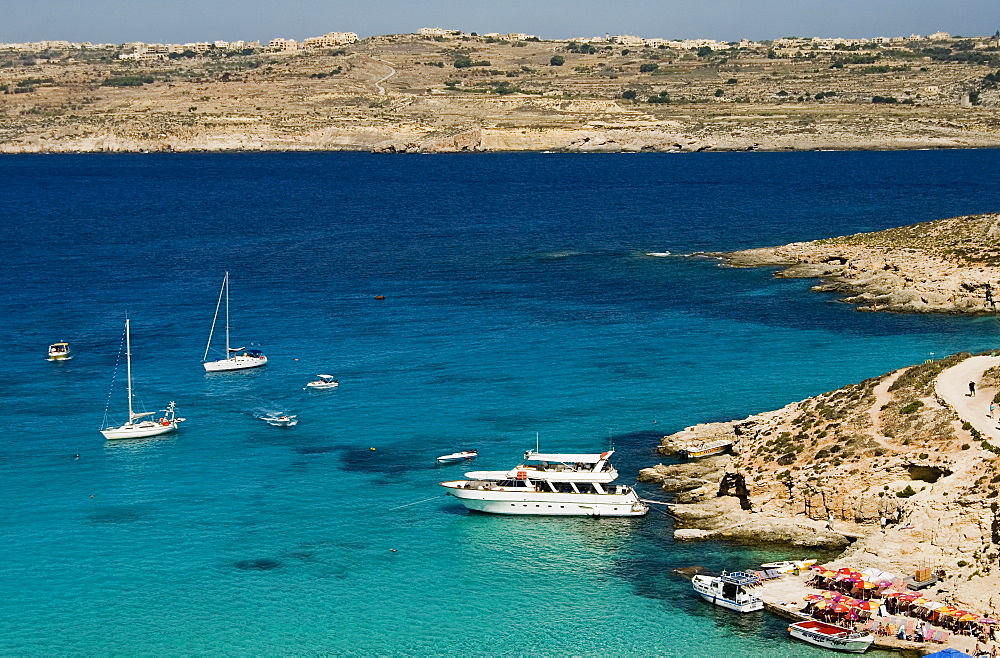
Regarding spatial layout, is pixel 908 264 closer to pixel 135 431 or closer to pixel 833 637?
pixel 135 431

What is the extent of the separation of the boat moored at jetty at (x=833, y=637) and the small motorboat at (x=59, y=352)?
56.0 meters

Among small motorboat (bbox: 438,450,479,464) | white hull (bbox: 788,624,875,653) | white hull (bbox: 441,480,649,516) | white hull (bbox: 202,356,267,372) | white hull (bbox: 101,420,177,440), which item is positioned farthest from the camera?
white hull (bbox: 202,356,267,372)

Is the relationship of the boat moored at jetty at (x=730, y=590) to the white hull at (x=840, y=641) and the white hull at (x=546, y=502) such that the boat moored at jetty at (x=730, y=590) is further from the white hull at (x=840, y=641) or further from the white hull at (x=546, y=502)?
the white hull at (x=546, y=502)

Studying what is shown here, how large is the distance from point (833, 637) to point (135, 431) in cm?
3977

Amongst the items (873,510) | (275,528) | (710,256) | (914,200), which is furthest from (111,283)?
(914,200)

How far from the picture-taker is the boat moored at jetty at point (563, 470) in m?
54.1

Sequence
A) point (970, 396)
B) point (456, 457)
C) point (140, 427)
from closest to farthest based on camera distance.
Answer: point (970, 396) → point (456, 457) → point (140, 427)

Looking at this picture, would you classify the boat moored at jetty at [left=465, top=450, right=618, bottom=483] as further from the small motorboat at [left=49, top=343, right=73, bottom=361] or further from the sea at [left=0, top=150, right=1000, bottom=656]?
the small motorboat at [left=49, top=343, right=73, bottom=361]

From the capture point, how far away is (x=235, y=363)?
80.2 metres

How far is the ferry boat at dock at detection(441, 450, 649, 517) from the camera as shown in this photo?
53.1 metres

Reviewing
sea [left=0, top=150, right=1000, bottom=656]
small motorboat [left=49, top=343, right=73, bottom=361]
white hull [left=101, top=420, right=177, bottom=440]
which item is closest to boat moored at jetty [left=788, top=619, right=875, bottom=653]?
sea [left=0, top=150, right=1000, bottom=656]

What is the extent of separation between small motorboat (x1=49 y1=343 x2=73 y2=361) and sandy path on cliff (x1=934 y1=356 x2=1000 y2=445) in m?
53.9

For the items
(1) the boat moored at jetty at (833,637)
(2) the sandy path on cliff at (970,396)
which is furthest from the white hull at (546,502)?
(2) the sandy path on cliff at (970,396)

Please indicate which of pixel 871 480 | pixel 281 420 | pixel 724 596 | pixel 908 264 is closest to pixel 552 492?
pixel 724 596
